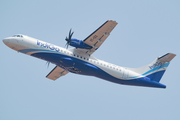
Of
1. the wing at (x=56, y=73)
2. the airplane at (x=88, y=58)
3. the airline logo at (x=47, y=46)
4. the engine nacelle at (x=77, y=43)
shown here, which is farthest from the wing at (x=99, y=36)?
the wing at (x=56, y=73)

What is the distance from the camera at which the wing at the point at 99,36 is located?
19.2m

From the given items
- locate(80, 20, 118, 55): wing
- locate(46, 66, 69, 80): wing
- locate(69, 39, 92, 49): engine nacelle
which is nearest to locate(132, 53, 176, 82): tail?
locate(80, 20, 118, 55): wing

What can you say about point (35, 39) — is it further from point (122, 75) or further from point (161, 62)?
point (161, 62)

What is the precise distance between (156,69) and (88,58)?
7.39m

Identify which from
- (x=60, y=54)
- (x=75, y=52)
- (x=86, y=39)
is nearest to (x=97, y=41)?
(x=86, y=39)

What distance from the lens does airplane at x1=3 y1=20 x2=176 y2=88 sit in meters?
20.2

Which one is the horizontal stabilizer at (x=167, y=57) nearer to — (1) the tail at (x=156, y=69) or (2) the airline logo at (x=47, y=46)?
(1) the tail at (x=156, y=69)

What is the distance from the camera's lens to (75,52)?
2120 centimetres

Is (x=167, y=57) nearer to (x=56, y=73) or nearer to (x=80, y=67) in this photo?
(x=80, y=67)

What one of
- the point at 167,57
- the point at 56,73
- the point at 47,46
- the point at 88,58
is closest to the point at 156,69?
the point at 167,57

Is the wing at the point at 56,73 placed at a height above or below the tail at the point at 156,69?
below

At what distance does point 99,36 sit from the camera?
2025cm

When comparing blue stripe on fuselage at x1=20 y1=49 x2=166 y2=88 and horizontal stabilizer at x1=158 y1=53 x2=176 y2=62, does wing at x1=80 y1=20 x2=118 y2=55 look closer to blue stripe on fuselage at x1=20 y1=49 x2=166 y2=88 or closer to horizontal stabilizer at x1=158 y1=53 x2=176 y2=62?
blue stripe on fuselage at x1=20 y1=49 x2=166 y2=88

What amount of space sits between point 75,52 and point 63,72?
452 cm
